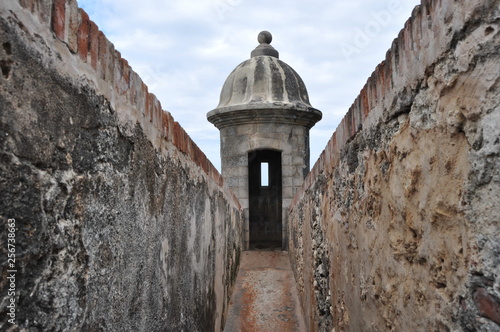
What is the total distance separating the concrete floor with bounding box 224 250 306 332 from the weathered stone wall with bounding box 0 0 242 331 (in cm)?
285

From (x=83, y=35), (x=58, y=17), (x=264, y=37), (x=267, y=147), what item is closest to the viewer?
(x=58, y=17)

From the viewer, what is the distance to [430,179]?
1.21 meters

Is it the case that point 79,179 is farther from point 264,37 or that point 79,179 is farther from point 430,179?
point 264,37

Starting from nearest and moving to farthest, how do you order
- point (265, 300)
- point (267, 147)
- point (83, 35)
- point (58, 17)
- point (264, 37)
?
point (58, 17) < point (83, 35) < point (265, 300) < point (267, 147) < point (264, 37)

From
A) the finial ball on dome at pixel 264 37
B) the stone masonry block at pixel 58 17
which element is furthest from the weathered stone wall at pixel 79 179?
the finial ball on dome at pixel 264 37

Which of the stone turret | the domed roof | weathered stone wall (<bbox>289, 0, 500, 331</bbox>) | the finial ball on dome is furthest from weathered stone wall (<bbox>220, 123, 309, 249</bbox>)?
weathered stone wall (<bbox>289, 0, 500, 331</bbox>)

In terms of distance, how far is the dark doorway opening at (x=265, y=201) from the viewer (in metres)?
11.5

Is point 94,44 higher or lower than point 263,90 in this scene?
lower

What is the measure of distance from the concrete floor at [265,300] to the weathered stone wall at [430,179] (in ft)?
8.82

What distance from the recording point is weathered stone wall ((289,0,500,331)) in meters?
0.94

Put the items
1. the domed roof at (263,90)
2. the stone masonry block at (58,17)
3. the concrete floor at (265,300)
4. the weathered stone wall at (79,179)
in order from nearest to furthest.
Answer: the weathered stone wall at (79,179), the stone masonry block at (58,17), the concrete floor at (265,300), the domed roof at (263,90)

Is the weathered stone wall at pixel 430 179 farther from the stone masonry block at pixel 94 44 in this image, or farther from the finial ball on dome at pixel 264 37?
the finial ball on dome at pixel 264 37

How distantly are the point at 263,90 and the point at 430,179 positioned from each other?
849cm

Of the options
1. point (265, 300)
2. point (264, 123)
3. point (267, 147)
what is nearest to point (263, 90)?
point (264, 123)
